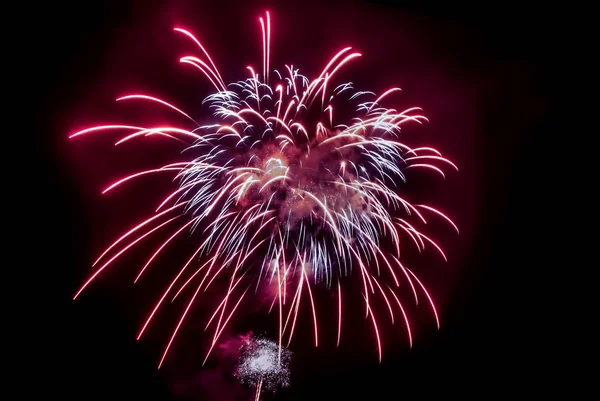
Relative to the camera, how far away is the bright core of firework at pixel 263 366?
9359 millimetres

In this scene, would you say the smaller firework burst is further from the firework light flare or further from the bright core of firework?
the firework light flare

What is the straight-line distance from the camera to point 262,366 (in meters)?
9.56

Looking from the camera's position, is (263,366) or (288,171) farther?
(263,366)

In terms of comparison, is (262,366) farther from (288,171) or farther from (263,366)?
(288,171)

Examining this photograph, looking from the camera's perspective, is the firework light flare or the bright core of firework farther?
the bright core of firework

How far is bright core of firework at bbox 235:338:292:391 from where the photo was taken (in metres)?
9.36

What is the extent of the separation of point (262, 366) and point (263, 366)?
0.02 meters

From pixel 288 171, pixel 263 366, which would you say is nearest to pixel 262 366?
pixel 263 366

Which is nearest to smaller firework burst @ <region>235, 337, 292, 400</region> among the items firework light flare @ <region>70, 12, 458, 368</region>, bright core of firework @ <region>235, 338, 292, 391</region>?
bright core of firework @ <region>235, 338, 292, 391</region>

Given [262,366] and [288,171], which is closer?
[288,171]

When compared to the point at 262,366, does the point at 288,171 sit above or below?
above

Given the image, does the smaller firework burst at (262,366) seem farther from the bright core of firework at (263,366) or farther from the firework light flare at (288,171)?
the firework light flare at (288,171)

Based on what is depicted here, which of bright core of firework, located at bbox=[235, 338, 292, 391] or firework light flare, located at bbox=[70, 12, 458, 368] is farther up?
firework light flare, located at bbox=[70, 12, 458, 368]

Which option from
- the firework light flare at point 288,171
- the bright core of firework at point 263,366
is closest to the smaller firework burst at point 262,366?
the bright core of firework at point 263,366
